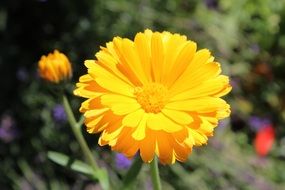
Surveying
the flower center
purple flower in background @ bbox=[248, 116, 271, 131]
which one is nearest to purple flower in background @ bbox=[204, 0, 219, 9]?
purple flower in background @ bbox=[248, 116, 271, 131]

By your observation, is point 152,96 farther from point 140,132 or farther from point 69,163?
point 69,163

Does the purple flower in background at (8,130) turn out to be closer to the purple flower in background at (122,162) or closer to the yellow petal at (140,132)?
the purple flower in background at (122,162)

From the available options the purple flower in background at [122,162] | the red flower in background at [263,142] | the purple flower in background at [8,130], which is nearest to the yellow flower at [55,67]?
the purple flower in background at [122,162]

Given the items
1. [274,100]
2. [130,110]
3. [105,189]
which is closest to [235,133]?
[274,100]

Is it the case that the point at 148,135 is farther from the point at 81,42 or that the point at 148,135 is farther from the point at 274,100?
the point at 274,100

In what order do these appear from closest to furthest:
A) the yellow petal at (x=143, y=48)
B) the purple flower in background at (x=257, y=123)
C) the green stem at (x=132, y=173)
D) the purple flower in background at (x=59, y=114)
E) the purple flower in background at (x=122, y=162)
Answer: the yellow petal at (x=143, y=48)
the green stem at (x=132, y=173)
the purple flower in background at (x=122, y=162)
the purple flower in background at (x=59, y=114)
the purple flower in background at (x=257, y=123)

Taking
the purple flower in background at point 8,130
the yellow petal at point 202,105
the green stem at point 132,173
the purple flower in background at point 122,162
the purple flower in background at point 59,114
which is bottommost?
the purple flower in background at point 8,130

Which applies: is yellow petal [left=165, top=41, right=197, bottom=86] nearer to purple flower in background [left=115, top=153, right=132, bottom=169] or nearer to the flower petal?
the flower petal
